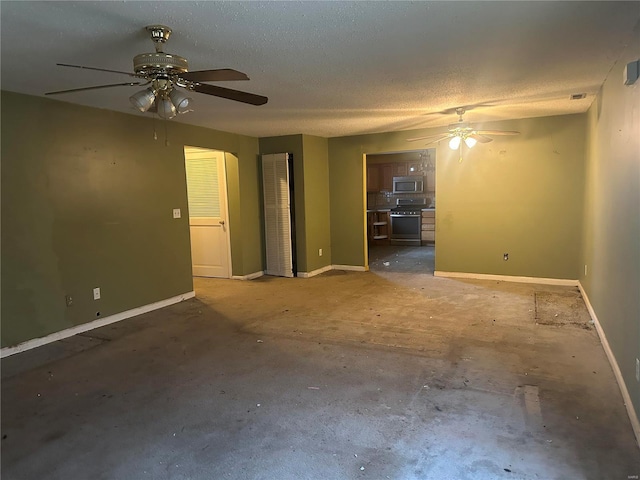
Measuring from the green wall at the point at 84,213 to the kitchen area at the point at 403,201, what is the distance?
4.89 metres

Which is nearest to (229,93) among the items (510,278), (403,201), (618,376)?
(618,376)

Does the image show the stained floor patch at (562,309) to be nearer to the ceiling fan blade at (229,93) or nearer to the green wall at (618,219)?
the green wall at (618,219)

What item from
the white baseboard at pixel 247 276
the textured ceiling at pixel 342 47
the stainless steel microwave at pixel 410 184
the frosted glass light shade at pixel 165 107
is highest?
the textured ceiling at pixel 342 47

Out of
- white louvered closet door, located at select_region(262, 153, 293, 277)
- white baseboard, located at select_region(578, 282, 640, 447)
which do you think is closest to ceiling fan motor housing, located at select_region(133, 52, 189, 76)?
white baseboard, located at select_region(578, 282, 640, 447)

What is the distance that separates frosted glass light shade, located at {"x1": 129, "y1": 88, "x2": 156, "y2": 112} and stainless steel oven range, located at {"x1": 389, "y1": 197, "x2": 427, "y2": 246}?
7.52 meters

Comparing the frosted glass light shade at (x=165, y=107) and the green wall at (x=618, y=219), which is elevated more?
the frosted glass light shade at (x=165, y=107)

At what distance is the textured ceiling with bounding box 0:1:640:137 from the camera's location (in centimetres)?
218

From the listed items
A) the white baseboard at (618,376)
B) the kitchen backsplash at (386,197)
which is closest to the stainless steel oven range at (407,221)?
the kitchen backsplash at (386,197)

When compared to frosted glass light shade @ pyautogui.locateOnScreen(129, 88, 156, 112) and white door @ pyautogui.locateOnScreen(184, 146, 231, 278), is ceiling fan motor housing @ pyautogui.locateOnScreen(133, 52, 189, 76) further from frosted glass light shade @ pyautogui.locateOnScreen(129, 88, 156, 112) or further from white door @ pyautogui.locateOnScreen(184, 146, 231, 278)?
white door @ pyautogui.locateOnScreen(184, 146, 231, 278)

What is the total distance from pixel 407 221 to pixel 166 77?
7702 millimetres

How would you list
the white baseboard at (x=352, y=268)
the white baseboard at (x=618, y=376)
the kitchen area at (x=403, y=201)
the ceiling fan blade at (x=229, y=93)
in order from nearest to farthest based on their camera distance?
the white baseboard at (x=618, y=376) → the ceiling fan blade at (x=229, y=93) → the white baseboard at (x=352, y=268) → the kitchen area at (x=403, y=201)

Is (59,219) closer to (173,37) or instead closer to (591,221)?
(173,37)

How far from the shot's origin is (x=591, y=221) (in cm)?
449

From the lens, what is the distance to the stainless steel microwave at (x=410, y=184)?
9.70m
